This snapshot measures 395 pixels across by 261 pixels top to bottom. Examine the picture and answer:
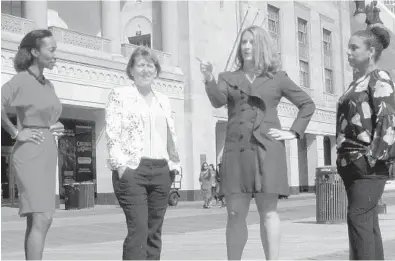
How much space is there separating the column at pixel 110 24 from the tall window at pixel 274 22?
37.7 ft

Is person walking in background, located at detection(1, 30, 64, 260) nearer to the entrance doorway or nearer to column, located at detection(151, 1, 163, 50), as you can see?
the entrance doorway

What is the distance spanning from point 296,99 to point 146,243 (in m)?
1.61

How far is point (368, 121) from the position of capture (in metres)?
5.03

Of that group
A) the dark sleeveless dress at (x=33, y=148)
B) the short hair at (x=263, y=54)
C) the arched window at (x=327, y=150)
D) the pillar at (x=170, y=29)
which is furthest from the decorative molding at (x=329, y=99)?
the dark sleeveless dress at (x=33, y=148)

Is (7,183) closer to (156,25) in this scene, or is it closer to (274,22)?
(156,25)

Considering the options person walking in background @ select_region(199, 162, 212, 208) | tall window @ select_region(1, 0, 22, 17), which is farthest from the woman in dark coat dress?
tall window @ select_region(1, 0, 22, 17)

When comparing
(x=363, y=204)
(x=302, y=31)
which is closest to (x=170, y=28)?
(x=302, y=31)

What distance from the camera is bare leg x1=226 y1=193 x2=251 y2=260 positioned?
208 inches

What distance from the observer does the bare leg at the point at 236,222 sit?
17.3 ft

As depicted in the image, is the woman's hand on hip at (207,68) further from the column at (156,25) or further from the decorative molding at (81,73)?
the column at (156,25)

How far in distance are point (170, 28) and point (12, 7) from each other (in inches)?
288

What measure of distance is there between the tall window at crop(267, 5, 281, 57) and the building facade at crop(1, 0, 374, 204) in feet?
0.18

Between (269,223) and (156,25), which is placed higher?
(156,25)

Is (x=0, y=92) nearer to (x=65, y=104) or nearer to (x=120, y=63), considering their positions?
(x=65, y=104)
